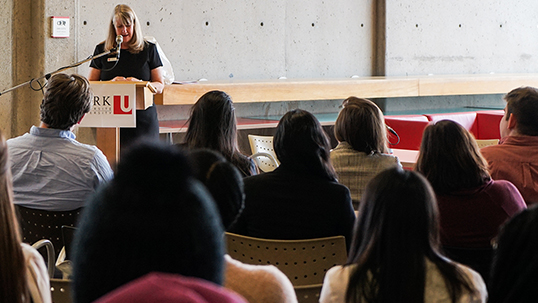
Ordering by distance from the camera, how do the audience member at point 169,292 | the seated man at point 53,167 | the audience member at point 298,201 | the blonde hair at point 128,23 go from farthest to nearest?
the blonde hair at point 128,23
the seated man at point 53,167
the audience member at point 298,201
the audience member at point 169,292

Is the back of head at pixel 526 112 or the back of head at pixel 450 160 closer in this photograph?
the back of head at pixel 450 160

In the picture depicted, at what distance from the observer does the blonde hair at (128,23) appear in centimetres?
441

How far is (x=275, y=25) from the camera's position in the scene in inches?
289

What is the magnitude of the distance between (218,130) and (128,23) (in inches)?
74.9

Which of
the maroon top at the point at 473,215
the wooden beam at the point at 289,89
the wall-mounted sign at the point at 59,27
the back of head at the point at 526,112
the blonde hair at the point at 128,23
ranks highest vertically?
the wall-mounted sign at the point at 59,27

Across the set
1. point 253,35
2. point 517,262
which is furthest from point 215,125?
point 253,35

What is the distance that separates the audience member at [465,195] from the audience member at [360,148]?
0.65 meters

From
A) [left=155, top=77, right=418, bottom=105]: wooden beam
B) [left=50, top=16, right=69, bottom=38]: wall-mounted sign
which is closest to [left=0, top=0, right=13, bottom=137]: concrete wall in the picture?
[left=50, top=16, right=69, bottom=38]: wall-mounted sign

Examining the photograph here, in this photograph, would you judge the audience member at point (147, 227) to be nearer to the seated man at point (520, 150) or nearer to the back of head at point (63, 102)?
the back of head at point (63, 102)

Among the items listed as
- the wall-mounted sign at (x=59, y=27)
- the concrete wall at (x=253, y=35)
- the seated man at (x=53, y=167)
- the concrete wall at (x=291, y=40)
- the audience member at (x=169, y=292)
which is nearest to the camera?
the audience member at (x=169, y=292)

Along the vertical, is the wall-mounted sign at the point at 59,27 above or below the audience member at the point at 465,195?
above

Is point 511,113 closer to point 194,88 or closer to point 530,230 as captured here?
point 530,230

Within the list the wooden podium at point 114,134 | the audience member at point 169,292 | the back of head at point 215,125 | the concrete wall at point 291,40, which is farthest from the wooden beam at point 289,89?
the audience member at point 169,292

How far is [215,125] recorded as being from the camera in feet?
9.52
